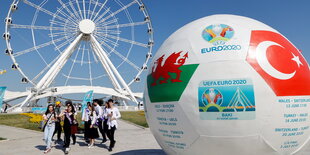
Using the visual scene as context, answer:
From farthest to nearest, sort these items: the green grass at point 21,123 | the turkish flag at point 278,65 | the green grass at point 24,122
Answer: the green grass at point 24,122 < the green grass at point 21,123 < the turkish flag at point 278,65

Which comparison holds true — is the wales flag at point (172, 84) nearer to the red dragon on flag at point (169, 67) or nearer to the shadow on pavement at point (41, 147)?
the red dragon on flag at point (169, 67)

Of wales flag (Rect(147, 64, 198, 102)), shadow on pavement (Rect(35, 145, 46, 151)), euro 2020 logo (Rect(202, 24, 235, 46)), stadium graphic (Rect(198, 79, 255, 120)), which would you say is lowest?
shadow on pavement (Rect(35, 145, 46, 151))

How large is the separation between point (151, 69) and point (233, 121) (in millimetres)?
2072

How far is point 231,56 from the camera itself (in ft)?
13.9

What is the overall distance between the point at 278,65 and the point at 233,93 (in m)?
1.01

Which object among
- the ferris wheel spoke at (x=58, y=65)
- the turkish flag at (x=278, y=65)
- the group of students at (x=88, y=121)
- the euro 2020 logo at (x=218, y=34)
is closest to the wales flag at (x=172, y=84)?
the euro 2020 logo at (x=218, y=34)

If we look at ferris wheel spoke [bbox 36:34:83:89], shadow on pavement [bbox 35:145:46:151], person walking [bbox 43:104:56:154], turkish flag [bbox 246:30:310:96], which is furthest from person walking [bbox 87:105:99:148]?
ferris wheel spoke [bbox 36:34:83:89]

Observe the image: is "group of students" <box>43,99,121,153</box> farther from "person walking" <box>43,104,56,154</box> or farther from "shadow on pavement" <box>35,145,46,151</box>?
"shadow on pavement" <box>35,145,46,151</box>

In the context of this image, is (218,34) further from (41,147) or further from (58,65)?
(58,65)

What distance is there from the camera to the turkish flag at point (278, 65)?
4148 mm

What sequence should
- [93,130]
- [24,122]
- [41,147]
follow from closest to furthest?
[93,130]
[41,147]
[24,122]

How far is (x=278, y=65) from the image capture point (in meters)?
4.27

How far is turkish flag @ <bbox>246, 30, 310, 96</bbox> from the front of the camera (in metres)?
4.15

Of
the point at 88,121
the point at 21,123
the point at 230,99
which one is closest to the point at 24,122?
the point at 21,123
